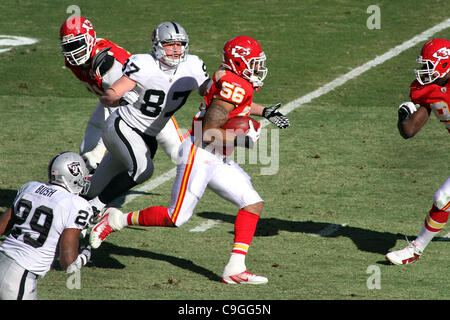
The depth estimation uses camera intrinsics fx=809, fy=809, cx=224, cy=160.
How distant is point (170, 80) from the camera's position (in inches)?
292

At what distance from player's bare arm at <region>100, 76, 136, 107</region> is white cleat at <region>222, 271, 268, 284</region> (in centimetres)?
186

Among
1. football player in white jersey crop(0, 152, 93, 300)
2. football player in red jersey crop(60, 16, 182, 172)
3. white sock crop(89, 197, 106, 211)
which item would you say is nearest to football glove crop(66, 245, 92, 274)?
football player in white jersey crop(0, 152, 93, 300)

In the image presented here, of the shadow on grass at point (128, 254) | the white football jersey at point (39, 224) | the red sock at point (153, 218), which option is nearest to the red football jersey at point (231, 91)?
the red sock at point (153, 218)

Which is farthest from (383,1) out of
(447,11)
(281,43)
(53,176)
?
(53,176)

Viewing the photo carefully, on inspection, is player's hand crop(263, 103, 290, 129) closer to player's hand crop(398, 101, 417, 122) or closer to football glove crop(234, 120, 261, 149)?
football glove crop(234, 120, 261, 149)

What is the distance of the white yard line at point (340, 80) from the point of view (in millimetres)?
9406

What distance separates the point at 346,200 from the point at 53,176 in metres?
4.03

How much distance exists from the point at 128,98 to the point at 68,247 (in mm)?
2061

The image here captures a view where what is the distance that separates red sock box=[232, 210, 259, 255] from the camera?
666 centimetres

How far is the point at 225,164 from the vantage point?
22.2ft

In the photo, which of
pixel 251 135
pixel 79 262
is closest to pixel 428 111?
pixel 251 135

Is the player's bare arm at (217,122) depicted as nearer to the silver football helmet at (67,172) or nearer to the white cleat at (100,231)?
the white cleat at (100,231)

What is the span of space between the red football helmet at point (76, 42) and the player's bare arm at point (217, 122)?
7.16ft

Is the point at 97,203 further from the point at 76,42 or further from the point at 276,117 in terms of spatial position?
the point at 276,117
